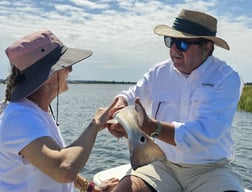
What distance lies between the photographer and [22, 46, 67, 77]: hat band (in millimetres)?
2637

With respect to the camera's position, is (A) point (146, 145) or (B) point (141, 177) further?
(B) point (141, 177)

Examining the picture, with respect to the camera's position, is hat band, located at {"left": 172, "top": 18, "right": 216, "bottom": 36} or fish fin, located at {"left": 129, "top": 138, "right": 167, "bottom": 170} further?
hat band, located at {"left": 172, "top": 18, "right": 216, "bottom": 36}

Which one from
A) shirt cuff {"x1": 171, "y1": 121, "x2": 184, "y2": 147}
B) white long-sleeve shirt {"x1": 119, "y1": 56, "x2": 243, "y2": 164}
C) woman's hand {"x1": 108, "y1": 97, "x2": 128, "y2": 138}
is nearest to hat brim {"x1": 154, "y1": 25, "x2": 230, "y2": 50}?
white long-sleeve shirt {"x1": 119, "y1": 56, "x2": 243, "y2": 164}

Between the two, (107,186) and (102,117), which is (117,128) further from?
(107,186)

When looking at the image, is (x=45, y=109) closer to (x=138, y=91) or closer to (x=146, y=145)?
(x=146, y=145)

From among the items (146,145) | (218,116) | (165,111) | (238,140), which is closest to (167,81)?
(165,111)

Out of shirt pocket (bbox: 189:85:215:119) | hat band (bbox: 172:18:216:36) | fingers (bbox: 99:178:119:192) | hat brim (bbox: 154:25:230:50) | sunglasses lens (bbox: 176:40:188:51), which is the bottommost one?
fingers (bbox: 99:178:119:192)

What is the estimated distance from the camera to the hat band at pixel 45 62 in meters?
2.64

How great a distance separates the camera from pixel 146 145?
2838mm

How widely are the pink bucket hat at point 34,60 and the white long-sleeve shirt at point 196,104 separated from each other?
108 cm

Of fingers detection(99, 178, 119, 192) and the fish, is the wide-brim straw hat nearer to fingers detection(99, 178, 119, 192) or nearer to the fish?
the fish

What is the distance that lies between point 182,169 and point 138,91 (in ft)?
2.80

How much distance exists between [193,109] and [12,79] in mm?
1624

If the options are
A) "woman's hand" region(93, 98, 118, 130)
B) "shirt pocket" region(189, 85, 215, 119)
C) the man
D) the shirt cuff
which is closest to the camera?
"woman's hand" region(93, 98, 118, 130)
